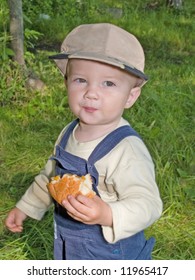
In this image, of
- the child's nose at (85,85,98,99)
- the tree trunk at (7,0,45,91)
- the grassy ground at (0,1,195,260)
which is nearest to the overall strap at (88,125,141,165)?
the child's nose at (85,85,98,99)

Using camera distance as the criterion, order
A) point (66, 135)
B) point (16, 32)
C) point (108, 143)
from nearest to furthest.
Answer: point (108, 143)
point (66, 135)
point (16, 32)

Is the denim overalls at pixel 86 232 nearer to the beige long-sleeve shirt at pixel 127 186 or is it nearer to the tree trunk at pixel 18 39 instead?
the beige long-sleeve shirt at pixel 127 186

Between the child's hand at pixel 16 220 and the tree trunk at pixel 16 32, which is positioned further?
the tree trunk at pixel 16 32

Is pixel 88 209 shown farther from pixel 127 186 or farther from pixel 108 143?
pixel 108 143

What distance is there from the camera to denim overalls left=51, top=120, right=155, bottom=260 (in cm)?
208

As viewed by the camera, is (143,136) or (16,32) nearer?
(143,136)

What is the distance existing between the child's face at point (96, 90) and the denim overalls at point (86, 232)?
9 centimetres

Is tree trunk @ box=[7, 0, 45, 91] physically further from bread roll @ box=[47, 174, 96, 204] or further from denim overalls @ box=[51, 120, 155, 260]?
bread roll @ box=[47, 174, 96, 204]

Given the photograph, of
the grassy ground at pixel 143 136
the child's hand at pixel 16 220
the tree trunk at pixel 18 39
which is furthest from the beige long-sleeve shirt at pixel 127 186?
the tree trunk at pixel 18 39

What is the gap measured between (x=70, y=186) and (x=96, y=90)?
13.5 inches

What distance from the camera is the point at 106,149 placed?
2068mm

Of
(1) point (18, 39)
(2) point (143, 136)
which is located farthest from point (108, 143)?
(1) point (18, 39)

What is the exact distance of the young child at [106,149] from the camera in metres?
1.98

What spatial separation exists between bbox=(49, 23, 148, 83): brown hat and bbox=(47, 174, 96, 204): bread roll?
401mm
